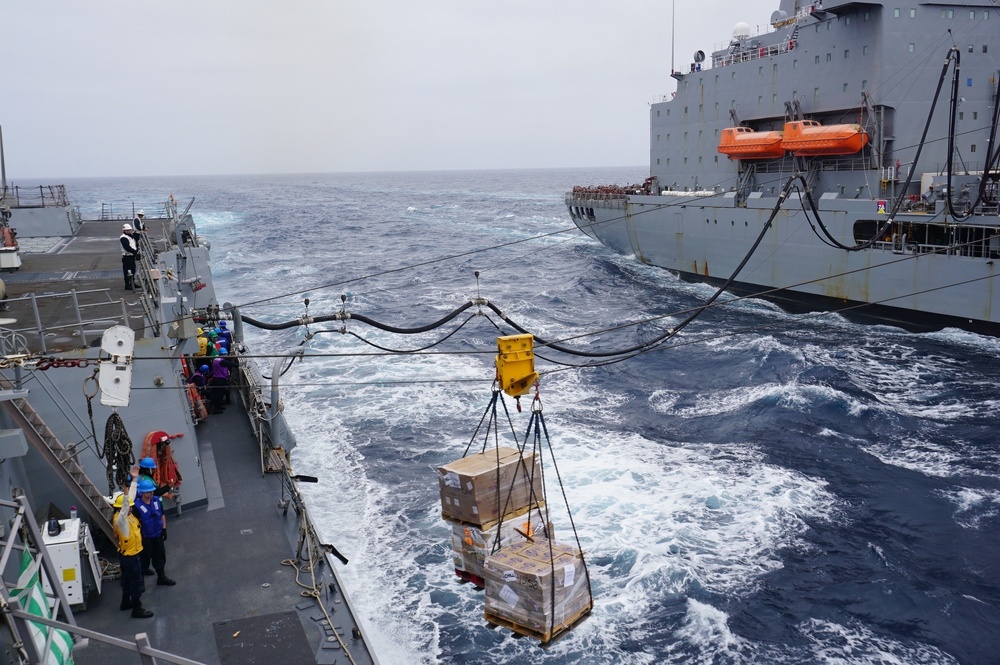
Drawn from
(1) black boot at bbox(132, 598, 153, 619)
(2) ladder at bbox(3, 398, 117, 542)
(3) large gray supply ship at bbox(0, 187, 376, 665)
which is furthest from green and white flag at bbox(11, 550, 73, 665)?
(2) ladder at bbox(3, 398, 117, 542)

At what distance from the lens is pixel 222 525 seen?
10367 millimetres

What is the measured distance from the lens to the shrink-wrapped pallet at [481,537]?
28.1 ft

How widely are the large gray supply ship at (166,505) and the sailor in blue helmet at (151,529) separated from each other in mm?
202

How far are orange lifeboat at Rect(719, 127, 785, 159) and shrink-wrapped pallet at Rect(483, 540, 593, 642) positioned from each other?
27361 mm

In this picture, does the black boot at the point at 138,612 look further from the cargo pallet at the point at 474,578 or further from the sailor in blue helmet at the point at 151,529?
the cargo pallet at the point at 474,578

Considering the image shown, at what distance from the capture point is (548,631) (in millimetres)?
7383

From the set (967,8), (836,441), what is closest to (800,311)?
(967,8)

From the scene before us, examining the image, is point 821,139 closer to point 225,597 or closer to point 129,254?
point 129,254

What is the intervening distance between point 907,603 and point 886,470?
4801 mm

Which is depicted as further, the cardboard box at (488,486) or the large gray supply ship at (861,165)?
the large gray supply ship at (861,165)

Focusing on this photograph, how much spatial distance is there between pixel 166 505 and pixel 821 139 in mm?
26292

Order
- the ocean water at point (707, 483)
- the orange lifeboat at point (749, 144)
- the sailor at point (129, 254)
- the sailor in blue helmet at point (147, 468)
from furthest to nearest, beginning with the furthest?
the orange lifeboat at point (749, 144), the sailor at point (129, 254), the ocean water at point (707, 483), the sailor in blue helmet at point (147, 468)

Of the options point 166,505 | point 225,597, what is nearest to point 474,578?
point 225,597

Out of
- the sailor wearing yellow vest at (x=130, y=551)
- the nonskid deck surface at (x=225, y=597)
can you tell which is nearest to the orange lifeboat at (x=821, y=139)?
the nonskid deck surface at (x=225, y=597)
